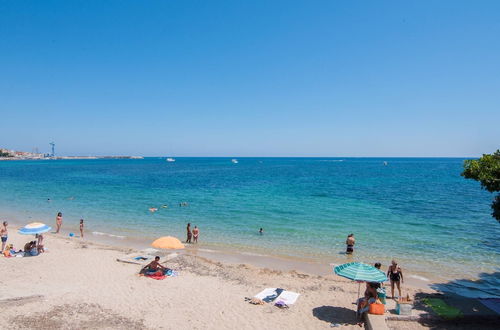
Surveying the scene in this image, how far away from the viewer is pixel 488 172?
9648mm

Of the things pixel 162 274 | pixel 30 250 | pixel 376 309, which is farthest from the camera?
pixel 30 250

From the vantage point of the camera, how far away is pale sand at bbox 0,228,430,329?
9359 millimetres

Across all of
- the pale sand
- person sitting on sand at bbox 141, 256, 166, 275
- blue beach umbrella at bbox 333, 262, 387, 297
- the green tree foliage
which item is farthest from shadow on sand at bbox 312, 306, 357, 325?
person sitting on sand at bbox 141, 256, 166, 275

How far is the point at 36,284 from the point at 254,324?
8584 mm

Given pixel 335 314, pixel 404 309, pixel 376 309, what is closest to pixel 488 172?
pixel 404 309

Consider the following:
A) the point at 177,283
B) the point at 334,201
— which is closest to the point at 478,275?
the point at 177,283

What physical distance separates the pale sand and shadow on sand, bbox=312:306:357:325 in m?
0.03

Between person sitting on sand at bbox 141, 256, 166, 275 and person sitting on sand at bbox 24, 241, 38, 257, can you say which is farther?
person sitting on sand at bbox 24, 241, 38, 257

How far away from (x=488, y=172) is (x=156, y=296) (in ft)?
37.5

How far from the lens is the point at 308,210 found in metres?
31.4

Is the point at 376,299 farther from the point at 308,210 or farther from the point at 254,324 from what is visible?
the point at 308,210

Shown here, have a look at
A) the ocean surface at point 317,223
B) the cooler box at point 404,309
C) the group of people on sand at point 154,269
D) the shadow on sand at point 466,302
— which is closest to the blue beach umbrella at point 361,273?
the cooler box at point 404,309

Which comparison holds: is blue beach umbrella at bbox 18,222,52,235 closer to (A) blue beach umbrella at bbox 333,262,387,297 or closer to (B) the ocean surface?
(B) the ocean surface

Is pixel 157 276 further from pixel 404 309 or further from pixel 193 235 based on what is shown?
pixel 404 309
